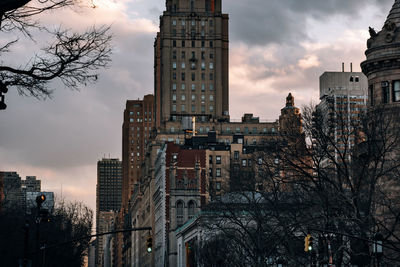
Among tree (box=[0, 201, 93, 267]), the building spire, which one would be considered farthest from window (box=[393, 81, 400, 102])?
tree (box=[0, 201, 93, 267])

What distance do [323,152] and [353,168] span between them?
227 cm

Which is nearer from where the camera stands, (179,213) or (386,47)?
(386,47)

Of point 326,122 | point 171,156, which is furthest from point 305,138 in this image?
point 171,156

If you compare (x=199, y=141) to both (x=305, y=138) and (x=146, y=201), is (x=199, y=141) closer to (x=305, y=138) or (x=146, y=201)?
(x=146, y=201)

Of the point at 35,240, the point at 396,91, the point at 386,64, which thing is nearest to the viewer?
the point at 396,91

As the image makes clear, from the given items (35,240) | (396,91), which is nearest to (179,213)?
(35,240)

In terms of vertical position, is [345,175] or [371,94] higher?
[371,94]

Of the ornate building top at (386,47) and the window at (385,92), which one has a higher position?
the ornate building top at (386,47)

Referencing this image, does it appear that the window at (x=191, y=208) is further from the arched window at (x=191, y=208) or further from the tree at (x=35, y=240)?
the tree at (x=35, y=240)

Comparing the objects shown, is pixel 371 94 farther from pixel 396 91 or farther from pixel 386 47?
pixel 386 47

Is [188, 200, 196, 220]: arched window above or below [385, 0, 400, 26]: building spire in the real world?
below

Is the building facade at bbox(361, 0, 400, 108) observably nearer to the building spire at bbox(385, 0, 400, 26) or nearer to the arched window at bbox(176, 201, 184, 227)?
the building spire at bbox(385, 0, 400, 26)

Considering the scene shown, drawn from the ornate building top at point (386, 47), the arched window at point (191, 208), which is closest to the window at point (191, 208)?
the arched window at point (191, 208)

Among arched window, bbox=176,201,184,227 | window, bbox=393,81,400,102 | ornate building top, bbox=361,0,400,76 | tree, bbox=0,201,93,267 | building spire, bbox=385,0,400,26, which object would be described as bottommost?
tree, bbox=0,201,93,267
